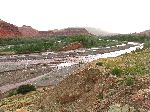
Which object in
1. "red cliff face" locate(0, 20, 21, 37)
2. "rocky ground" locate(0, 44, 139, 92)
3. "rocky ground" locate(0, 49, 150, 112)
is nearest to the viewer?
"rocky ground" locate(0, 49, 150, 112)

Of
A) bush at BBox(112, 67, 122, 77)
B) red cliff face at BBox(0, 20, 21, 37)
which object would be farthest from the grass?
red cliff face at BBox(0, 20, 21, 37)

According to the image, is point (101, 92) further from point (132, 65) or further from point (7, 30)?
point (7, 30)

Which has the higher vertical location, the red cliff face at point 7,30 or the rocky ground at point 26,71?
the red cliff face at point 7,30

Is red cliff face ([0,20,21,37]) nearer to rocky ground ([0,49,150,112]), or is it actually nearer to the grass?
the grass

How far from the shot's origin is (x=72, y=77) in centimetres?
2581

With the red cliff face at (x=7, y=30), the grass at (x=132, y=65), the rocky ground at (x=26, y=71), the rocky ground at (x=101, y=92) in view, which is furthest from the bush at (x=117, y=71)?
the red cliff face at (x=7, y=30)

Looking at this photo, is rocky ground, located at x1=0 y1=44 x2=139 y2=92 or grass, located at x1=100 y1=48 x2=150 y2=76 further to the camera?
rocky ground, located at x1=0 y1=44 x2=139 y2=92

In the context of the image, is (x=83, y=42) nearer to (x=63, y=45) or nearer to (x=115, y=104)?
(x=63, y=45)

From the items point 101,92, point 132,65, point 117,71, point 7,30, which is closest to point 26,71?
point 132,65

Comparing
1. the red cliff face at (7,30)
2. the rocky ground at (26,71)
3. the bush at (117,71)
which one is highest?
the bush at (117,71)

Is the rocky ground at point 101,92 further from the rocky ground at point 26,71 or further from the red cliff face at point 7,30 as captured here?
the red cliff face at point 7,30

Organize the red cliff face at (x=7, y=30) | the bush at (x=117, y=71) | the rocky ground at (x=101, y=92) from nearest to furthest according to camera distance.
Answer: the rocky ground at (x=101, y=92), the bush at (x=117, y=71), the red cliff face at (x=7, y=30)

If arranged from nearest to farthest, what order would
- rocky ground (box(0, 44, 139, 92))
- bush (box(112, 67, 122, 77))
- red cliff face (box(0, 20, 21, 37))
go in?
bush (box(112, 67, 122, 77))
rocky ground (box(0, 44, 139, 92))
red cliff face (box(0, 20, 21, 37))

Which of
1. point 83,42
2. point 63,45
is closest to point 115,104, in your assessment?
point 63,45
